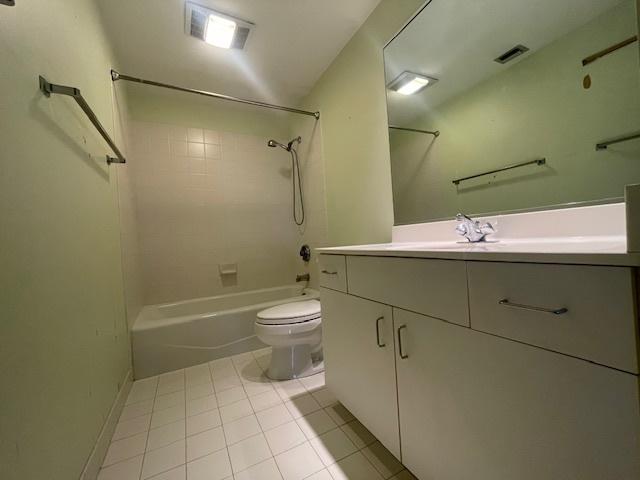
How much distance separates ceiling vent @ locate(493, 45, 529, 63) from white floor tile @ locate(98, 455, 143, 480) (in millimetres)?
2119

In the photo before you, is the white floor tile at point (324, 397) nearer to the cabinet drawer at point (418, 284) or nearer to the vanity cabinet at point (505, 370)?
the vanity cabinet at point (505, 370)

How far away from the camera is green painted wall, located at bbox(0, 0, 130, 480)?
573mm

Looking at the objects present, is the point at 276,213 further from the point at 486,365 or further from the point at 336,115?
the point at 486,365

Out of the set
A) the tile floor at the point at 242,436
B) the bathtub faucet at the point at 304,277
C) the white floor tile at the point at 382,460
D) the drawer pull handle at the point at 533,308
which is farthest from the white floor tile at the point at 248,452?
the bathtub faucet at the point at 304,277

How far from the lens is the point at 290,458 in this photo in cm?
96

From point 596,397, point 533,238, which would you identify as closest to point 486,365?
point 596,397

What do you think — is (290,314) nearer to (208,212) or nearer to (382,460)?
(382,460)

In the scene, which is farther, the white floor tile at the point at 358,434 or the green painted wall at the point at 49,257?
the white floor tile at the point at 358,434

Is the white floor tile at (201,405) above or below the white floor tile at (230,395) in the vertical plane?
above

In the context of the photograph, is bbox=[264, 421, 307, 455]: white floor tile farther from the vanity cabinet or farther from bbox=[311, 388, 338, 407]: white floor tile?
the vanity cabinet

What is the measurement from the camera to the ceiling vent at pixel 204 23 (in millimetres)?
1442

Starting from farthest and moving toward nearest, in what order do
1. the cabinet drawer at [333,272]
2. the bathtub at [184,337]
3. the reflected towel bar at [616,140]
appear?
the bathtub at [184,337] < the cabinet drawer at [333,272] < the reflected towel bar at [616,140]

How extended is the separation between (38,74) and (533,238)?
1.68 m

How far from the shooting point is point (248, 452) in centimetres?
100
